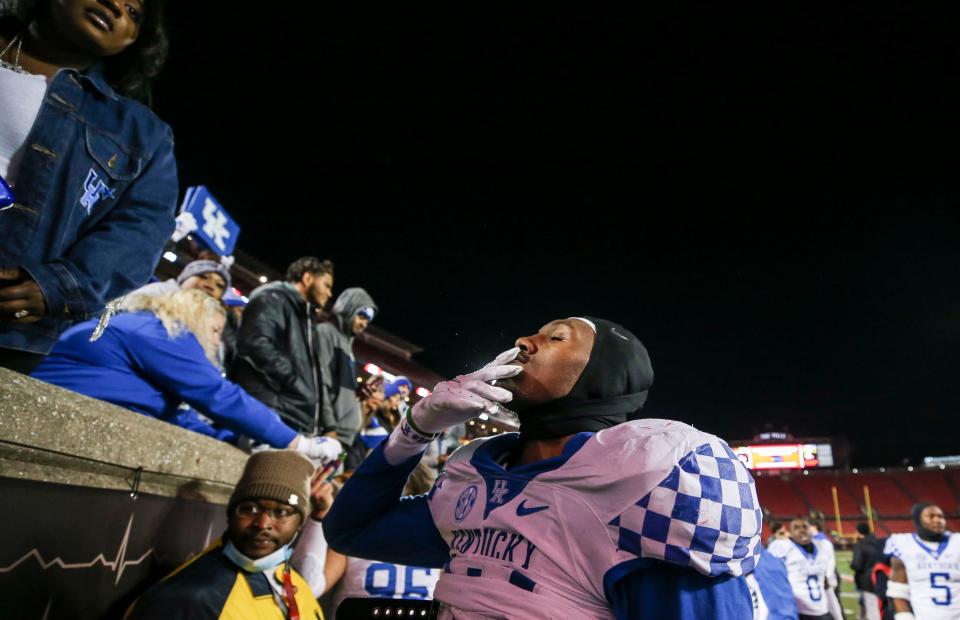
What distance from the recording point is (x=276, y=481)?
8.65ft

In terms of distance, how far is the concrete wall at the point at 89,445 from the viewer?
1611mm

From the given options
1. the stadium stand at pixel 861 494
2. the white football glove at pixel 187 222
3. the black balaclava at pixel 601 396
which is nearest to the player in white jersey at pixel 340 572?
the black balaclava at pixel 601 396

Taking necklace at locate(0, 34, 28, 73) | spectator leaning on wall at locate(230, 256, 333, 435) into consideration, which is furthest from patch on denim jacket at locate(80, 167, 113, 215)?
spectator leaning on wall at locate(230, 256, 333, 435)

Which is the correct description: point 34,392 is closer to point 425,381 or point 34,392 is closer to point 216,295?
point 216,295

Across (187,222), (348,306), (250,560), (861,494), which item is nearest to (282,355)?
(348,306)

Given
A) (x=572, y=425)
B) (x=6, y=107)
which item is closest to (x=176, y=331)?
(x=6, y=107)

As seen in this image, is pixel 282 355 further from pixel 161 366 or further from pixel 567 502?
pixel 567 502

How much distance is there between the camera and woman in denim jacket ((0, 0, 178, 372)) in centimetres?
159

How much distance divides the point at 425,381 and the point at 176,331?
109 ft

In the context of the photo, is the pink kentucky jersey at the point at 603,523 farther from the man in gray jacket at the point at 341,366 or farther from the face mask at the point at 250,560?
the man in gray jacket at the point at 341,366

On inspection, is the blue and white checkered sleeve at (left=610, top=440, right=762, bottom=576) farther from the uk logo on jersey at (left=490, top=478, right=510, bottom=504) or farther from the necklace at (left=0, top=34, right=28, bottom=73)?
the necklace at (left=0, top=34, right=28, bottom=73)

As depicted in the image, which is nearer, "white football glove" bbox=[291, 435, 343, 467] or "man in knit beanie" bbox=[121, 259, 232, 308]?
"white football glove" bbox=[291, 435, 343, 467]

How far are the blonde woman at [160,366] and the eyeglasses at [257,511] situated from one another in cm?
54

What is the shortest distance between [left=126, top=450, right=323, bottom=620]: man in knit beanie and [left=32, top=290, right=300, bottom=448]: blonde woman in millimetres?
410
